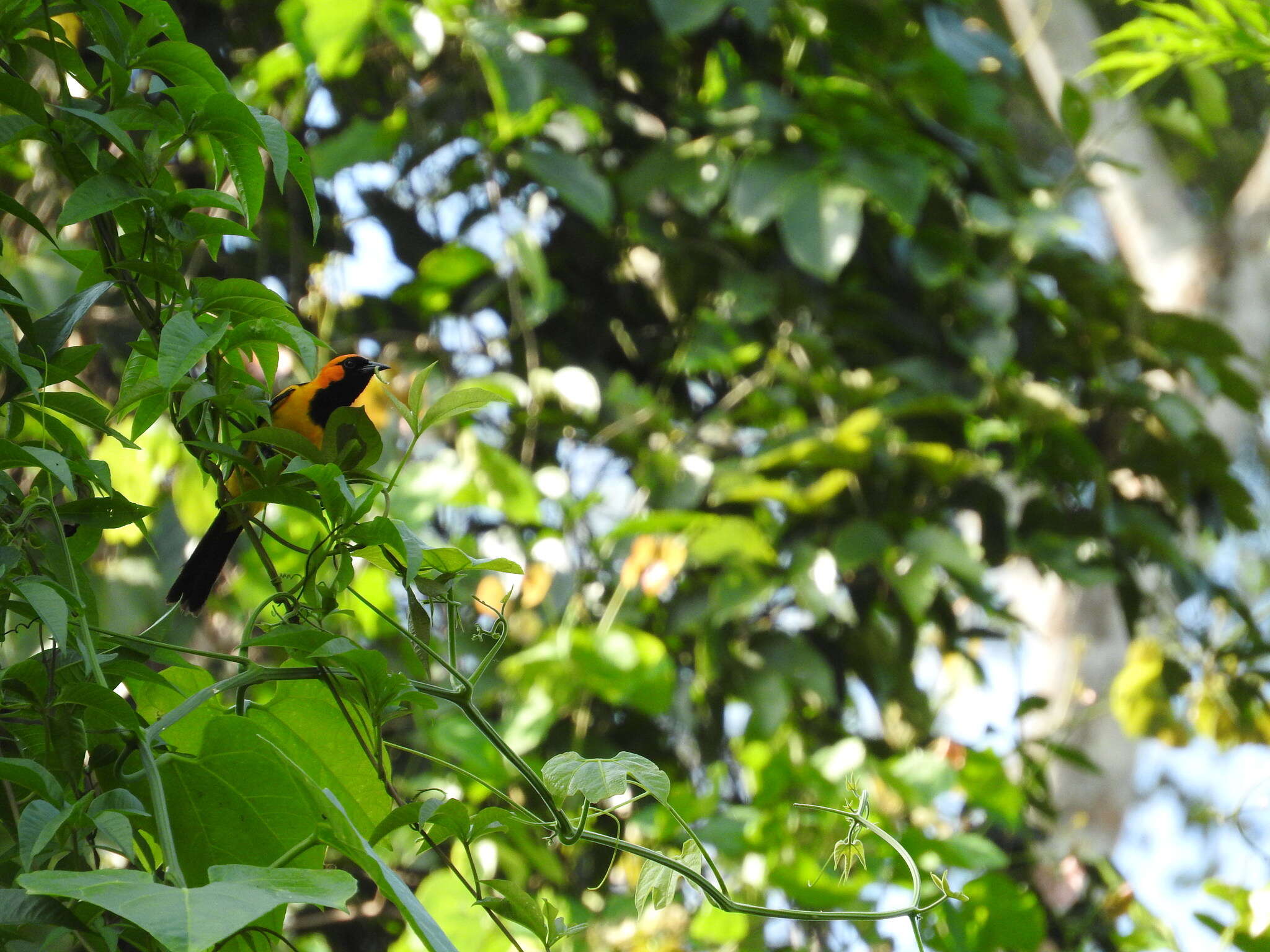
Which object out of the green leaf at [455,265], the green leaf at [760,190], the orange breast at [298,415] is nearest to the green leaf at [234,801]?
the orange breast at [298,415]

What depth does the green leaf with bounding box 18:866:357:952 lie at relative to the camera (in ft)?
1.79

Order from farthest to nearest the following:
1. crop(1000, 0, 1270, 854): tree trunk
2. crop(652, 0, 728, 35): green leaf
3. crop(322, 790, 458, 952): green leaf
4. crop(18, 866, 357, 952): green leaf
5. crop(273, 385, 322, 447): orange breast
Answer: crop(1000, 0, 1270, 854): tree trunk < crop(652, 0, 728, 35): green leaf < crop(273, 385, 322, 447): orange breast < crop(322, 790, 458, 952): green leaf < crop(18, 866, 357, 952): green leaf

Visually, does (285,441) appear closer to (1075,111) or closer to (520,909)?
(520,909)

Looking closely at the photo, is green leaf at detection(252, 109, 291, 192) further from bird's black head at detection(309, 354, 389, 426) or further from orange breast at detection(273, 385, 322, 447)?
bird's black head at detection(309, 354, 389, 426)

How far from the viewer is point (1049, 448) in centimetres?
315

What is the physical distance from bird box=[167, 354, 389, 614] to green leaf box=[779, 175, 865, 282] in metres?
1.05

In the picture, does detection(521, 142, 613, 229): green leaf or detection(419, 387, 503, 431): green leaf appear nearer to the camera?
detection(419, 387, 503, 431): green leaf

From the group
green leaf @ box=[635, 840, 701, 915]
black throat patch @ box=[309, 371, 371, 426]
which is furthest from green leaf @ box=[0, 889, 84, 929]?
black throat patch @ box=[309, 371, 371, 426]

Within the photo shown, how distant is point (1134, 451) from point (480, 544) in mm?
1822

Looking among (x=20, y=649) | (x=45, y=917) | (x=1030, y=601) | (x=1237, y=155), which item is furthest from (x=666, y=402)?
(x=1237, y=155)

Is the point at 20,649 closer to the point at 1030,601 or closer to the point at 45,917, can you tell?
the point at 45,917

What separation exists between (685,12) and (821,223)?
0.58m

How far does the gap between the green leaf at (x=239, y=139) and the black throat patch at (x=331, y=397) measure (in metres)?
1.34

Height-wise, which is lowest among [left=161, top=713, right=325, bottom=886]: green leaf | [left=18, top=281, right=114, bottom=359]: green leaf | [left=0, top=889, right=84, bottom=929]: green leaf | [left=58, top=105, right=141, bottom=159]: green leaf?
[left=161, top=713, right=325, bottom=886]: green leaf
